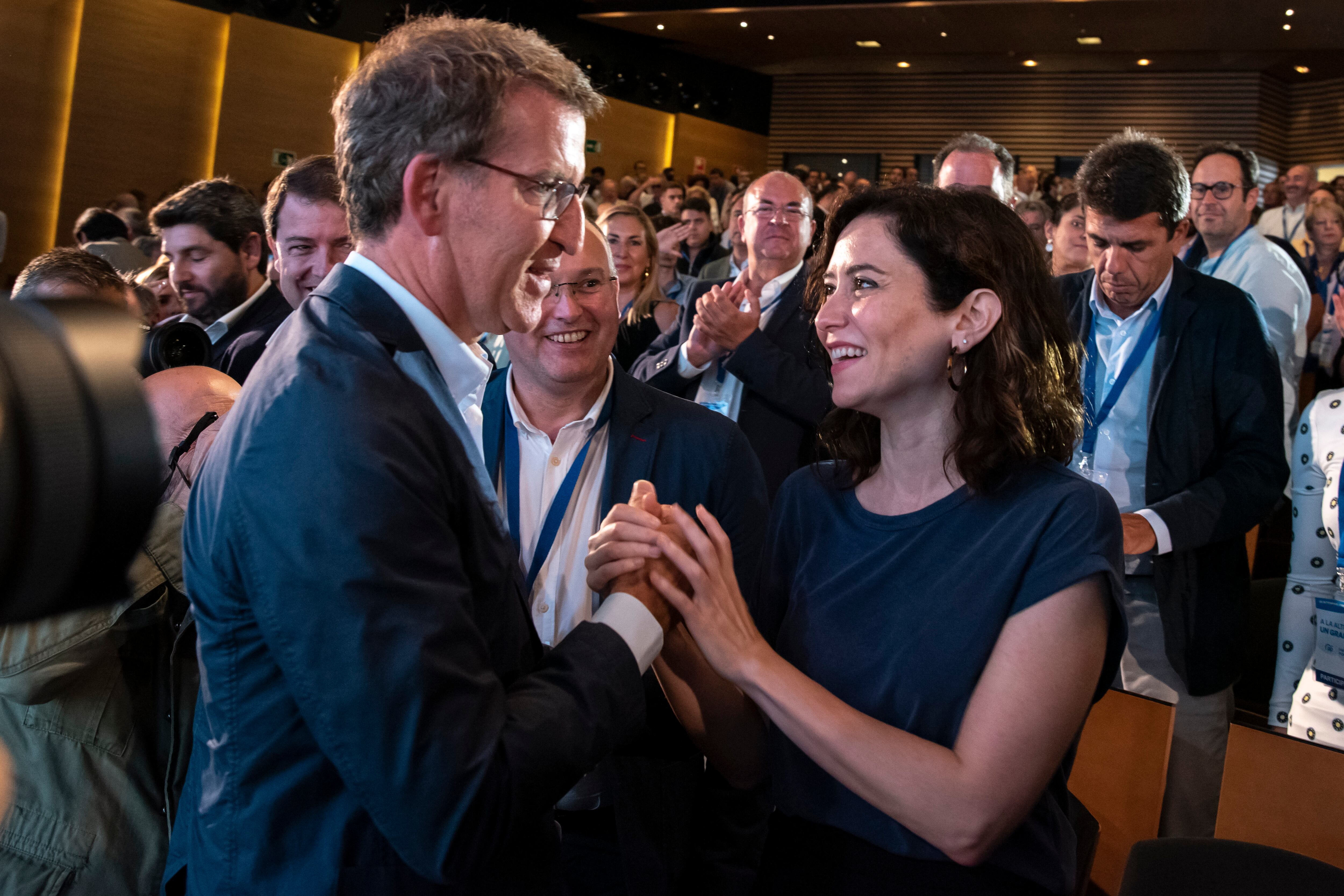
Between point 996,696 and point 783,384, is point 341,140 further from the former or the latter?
point 783,384

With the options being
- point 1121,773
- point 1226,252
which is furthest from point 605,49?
point 1121,773

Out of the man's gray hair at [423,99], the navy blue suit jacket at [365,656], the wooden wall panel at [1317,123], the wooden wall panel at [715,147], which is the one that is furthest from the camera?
the wooden wall panel at [715,147]

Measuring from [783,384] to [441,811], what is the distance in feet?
7.32

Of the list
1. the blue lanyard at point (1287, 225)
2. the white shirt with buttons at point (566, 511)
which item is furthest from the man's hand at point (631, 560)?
the blue lanyard at point (1287, 225)

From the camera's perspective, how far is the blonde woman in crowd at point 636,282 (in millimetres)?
4207

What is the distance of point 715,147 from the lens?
16.9 m

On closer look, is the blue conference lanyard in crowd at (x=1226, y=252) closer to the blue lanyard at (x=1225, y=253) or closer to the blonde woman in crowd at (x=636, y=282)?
the blue lanyard at (x=1225, y=253)

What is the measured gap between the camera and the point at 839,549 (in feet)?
5.10

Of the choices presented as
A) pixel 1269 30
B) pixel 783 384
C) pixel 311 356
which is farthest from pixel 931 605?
pixel 1269 30

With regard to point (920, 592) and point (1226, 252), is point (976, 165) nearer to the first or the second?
point (1226, 252)

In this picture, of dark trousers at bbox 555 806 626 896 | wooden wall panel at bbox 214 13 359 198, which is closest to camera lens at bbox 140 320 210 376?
dark trousers at bbox 555 806 626 896

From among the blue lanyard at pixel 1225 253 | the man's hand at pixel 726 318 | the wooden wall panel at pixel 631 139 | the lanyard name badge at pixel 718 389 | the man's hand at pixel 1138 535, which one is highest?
the wooden wall panel at pixel 631 139

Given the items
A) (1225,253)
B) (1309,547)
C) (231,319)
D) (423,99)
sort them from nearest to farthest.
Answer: (423,99), (1309,547), (231,319), (1225,253)

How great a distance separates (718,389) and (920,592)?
186 cm
